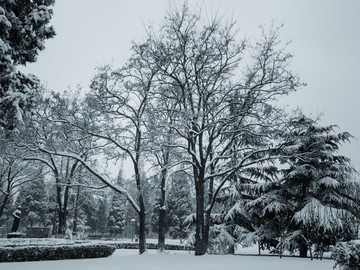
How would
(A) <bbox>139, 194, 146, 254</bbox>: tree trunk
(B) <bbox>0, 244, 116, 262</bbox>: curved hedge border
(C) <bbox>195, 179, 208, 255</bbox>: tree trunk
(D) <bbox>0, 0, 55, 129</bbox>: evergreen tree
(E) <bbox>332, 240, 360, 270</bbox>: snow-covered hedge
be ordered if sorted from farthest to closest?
1. (A) <bbox>139, 194, 146, 254</bbox>: tree trunk
2. (C) <bbox>195, 179, 208, 255</bbox>: tree trunk
3. (B) <bbox>0, 244, 116, 262</bbox>: curved hedge border
4. (D) <bbox>0, 0, 55, 129</bbox>: evergreen tree
5. (E) <bbox>332, 240, 360, 270</bbox>: snow-covered hedge

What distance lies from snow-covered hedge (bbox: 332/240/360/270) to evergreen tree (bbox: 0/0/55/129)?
9.87 metres

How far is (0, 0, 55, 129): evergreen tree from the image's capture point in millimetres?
9172

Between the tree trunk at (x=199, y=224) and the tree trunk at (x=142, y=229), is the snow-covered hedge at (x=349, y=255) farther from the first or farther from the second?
the tree trunk at (x=142, y=229)

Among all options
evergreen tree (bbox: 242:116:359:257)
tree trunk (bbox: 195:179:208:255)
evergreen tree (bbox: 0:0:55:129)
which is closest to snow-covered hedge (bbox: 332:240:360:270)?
evergreen tree (bbox: 242:116:359:257)

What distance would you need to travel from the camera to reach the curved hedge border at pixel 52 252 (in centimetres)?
1341

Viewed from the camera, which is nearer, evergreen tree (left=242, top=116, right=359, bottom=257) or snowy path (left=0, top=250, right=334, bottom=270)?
snowy path (left=0, top=250, right=334, bottom=270)

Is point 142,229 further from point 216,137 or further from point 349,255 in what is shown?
point 349,255

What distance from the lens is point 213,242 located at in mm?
20109

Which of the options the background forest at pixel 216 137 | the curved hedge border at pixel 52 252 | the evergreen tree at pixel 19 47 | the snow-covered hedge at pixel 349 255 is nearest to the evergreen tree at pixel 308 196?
the background forest at pixel 216 137

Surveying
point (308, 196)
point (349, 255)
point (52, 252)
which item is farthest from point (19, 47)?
point (308, 196)

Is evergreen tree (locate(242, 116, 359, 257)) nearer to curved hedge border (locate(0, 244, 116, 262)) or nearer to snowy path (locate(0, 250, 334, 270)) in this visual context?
snowy path (locate(0, 250, 334, 270))

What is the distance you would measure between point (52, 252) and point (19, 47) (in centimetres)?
988

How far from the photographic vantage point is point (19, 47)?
1023cm

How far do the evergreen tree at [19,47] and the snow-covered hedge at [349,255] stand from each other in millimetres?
9875
